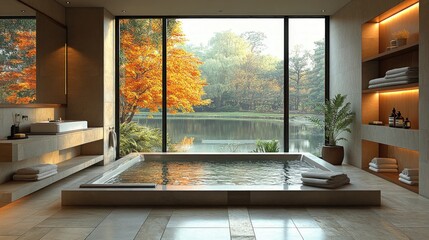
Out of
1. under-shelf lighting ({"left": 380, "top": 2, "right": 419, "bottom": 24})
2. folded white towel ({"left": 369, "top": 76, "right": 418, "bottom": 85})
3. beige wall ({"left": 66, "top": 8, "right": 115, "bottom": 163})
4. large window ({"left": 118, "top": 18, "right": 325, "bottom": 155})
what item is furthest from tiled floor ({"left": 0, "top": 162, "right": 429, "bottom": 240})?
large window ({"left": 118, "top": 18, "right": 325, "bottom": 155})

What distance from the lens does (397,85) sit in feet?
18.7

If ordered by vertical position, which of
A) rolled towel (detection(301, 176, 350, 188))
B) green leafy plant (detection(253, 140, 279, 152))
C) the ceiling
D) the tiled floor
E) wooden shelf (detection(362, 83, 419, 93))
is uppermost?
the ceiling

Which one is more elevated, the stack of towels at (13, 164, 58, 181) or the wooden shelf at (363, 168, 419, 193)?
the stack of towels at (13, 164, 58, 181)

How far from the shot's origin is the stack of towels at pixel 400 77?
17.5 ft

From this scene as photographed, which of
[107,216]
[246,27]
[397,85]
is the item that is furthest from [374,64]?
[107,216]

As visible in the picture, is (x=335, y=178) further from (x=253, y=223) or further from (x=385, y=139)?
(x=385, y=139)

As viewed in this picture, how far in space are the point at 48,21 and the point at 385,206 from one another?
5.25 metres

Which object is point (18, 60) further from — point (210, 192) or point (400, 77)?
point (400, 77)

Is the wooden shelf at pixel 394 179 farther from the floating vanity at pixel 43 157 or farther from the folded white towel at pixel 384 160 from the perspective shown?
the floating vanity at pixel 43 157

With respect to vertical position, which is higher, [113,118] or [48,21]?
A: [48,21]

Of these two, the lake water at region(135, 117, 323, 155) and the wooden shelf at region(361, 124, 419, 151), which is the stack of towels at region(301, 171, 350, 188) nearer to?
the wooden shelf at region(361, 124, 419, 151)

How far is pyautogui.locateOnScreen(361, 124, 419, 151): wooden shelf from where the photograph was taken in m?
5.16

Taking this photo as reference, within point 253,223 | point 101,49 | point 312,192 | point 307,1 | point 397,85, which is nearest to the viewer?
point 253,223

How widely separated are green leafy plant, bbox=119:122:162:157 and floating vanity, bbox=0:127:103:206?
966mm
